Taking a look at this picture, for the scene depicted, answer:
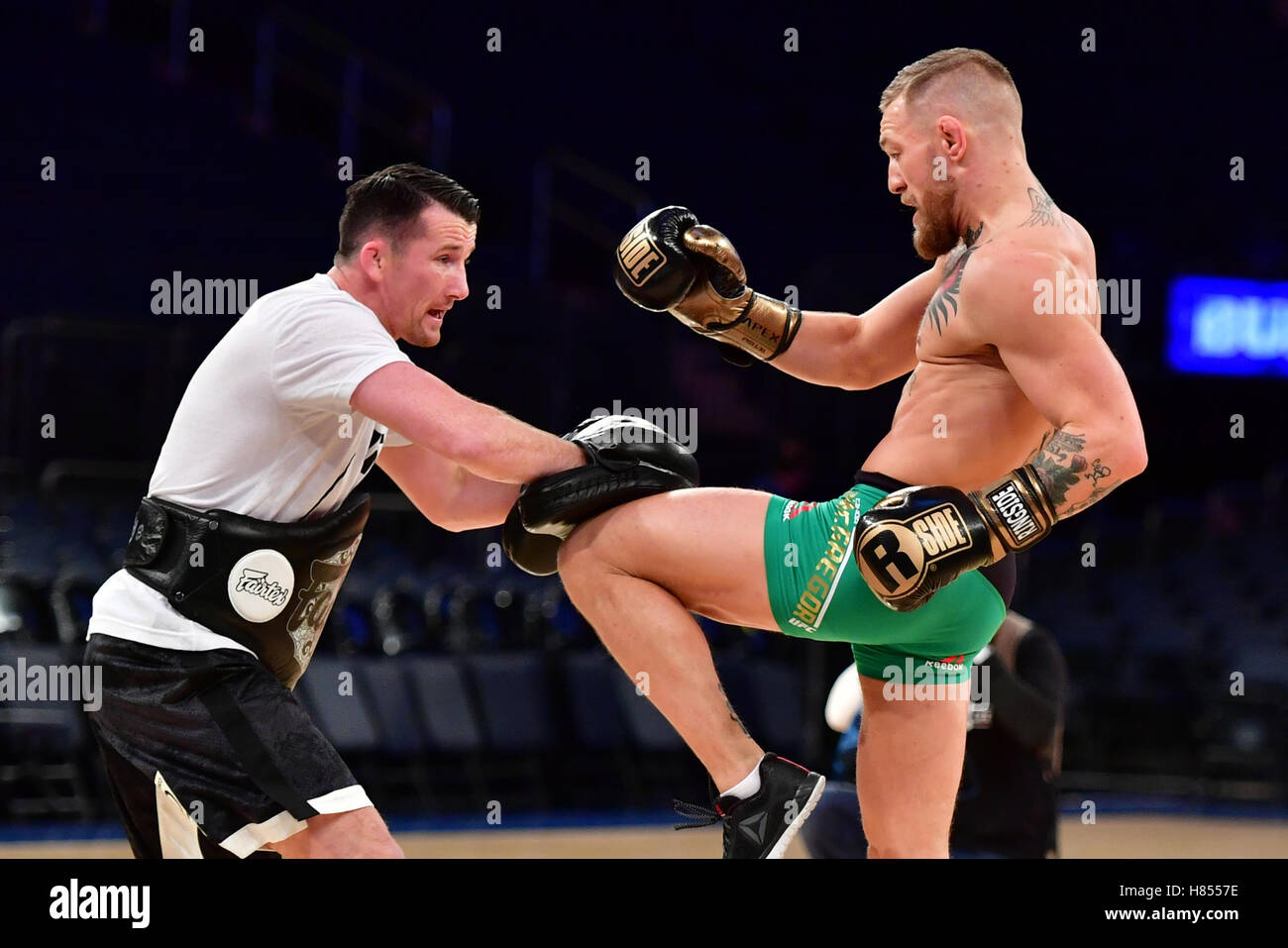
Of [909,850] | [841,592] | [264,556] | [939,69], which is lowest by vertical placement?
[909,850]

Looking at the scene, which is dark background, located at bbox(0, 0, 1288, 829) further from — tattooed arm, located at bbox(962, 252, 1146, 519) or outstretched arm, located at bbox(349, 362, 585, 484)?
tattooed arm, located at bbox(962, 252, 1146, 519)

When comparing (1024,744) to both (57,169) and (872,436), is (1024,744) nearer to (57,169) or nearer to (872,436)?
(872,436)

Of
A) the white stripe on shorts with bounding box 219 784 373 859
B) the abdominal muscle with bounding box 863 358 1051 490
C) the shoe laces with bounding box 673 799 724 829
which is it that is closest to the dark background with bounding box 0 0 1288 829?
the white stripe on shorts with bounding box 219 784 373 859

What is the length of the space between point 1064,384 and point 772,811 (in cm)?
91

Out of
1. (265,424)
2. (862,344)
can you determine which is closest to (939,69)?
(862,344)

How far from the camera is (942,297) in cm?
276

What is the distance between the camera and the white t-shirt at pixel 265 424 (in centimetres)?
270

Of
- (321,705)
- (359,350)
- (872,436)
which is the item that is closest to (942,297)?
(359,350)

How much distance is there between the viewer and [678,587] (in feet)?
8.68

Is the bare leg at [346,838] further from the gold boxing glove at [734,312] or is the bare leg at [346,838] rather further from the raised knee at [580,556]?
the gold boxing glove at [734,312]

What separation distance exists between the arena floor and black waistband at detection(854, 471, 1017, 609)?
3186mm

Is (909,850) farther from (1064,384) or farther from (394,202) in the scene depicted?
(394,202)
